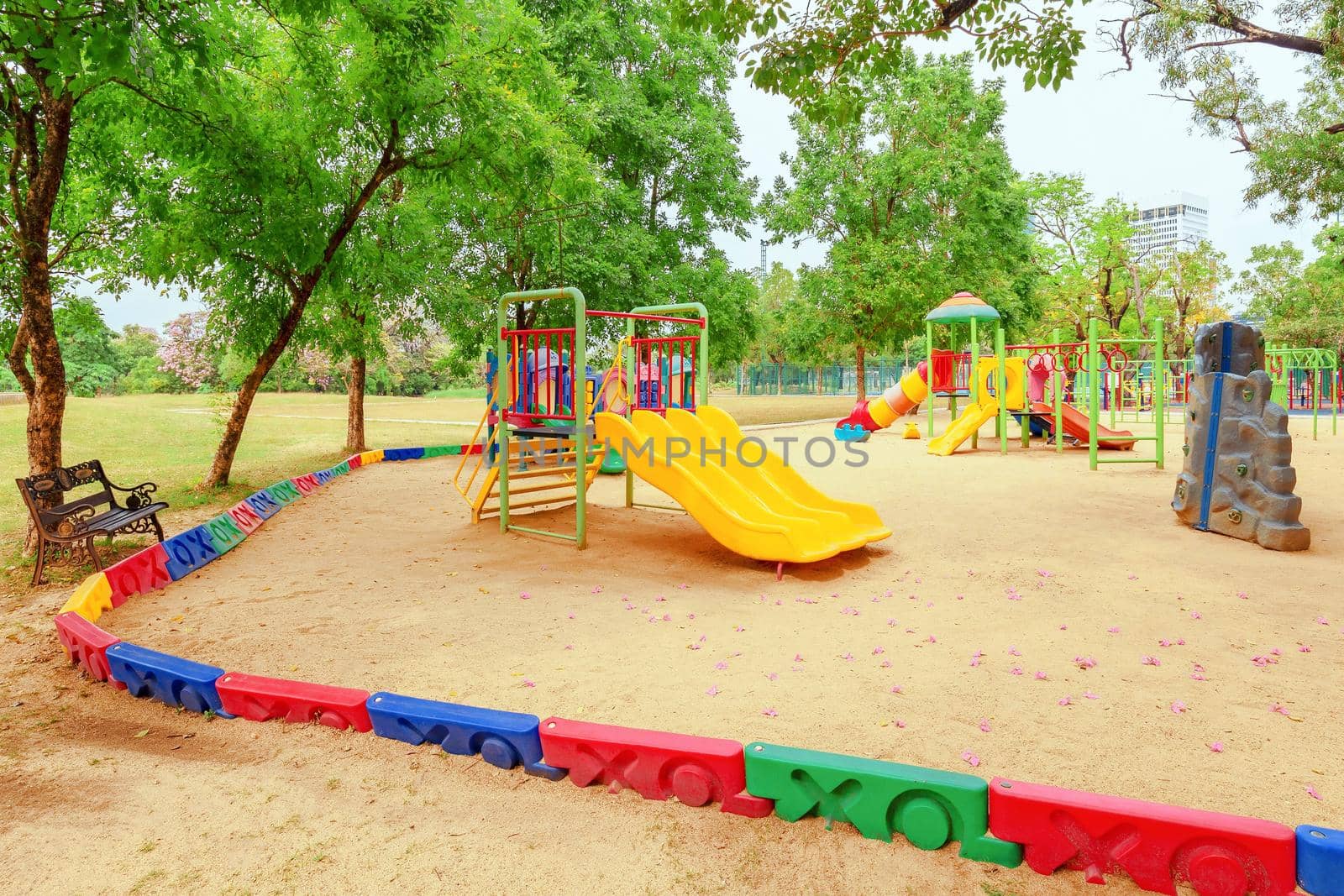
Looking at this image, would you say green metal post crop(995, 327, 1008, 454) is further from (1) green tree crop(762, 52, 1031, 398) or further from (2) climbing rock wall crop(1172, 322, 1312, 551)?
(1) green tree crop(762, 52, 1031, 398)

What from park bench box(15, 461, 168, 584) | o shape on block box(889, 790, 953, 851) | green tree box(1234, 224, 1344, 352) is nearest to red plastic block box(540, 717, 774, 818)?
o shape on block box(889, 790, 953, 851)

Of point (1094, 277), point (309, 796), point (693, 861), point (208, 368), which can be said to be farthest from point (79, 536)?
point (208, 368)

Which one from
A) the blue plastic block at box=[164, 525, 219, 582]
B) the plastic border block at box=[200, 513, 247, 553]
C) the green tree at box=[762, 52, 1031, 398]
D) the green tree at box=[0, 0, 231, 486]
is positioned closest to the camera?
the green tree at box=[0, 0, 231, 486]

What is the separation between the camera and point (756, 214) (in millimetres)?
26453

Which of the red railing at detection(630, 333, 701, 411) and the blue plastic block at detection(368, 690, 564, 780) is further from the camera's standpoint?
the red railing at detection(630, 333, 701, 411)

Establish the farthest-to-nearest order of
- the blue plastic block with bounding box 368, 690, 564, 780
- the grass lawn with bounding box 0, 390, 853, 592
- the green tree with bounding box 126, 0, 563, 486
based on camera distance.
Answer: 1. the grass lawn with bounding box 0, 390, 853, 592
2. the green tree with bounding box 126, 0, 563, 486
3. the blue plastic block with bounding box 368, 690, 564, 780

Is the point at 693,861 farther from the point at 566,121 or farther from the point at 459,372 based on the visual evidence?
the point at 459,372

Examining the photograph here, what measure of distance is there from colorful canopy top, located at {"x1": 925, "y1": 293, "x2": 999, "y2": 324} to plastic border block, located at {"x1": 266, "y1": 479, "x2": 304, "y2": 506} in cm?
1372

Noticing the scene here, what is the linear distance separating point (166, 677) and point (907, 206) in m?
26.4

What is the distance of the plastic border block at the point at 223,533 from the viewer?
6734 mm

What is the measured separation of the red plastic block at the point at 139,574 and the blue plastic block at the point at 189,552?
85 mm

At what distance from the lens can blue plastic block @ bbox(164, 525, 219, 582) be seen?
5992 mm

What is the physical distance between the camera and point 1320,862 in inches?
81.9

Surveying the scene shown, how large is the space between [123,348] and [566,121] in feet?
156
